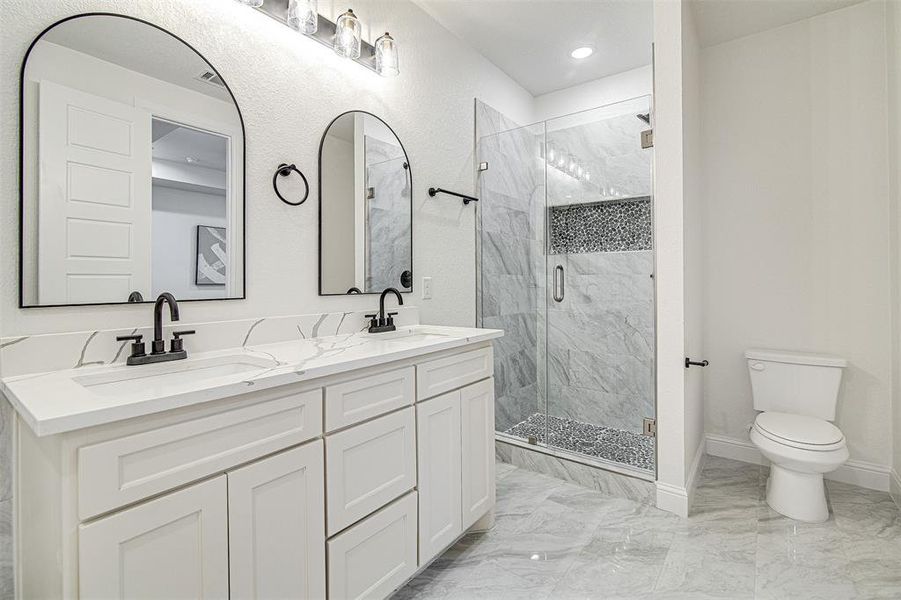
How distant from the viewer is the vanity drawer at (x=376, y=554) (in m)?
1.28

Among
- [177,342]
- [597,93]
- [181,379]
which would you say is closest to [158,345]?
[177,342]

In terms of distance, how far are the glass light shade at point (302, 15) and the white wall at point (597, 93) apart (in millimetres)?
2294

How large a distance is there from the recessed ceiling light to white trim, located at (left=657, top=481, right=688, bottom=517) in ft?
8.72

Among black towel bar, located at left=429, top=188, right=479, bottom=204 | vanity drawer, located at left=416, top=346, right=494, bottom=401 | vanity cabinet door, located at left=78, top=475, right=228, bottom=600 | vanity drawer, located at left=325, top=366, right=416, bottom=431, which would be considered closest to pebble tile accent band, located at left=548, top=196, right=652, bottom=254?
black towel bar, located at left=429, top=188, right=479, bottom=204

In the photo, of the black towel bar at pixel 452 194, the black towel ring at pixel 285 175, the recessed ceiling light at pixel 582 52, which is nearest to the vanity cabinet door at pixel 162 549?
the black towel ring at pixel 285 175

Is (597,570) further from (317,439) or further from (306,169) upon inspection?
(306,169)

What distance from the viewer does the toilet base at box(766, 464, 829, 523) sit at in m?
2.05

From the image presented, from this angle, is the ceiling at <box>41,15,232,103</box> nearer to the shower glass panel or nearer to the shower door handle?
the shower glass panel

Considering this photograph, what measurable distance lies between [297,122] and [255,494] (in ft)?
4.70

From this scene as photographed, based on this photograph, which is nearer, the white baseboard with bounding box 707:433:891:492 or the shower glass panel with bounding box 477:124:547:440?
the white baseboard with bounding box 707:433:891:492

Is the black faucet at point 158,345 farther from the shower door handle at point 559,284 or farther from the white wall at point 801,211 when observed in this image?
the white wall at point 801,211

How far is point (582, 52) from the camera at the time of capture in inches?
114

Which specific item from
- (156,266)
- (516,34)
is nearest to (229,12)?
(156,266)

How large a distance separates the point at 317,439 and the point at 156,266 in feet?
2.56
